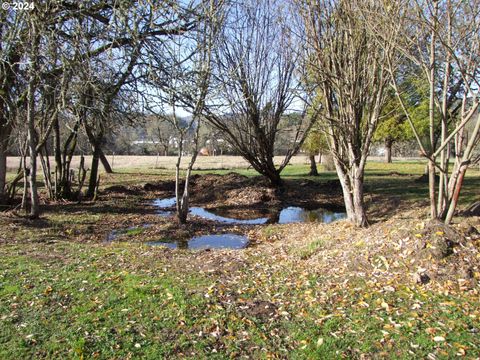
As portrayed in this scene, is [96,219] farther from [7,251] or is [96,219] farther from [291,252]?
[291,252]

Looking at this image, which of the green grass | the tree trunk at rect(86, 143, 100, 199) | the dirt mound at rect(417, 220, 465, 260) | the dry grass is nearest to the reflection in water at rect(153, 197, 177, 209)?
the tree trunk at rect(86, 143, 100, 199)

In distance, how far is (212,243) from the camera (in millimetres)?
8992

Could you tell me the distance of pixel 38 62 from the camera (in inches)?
353

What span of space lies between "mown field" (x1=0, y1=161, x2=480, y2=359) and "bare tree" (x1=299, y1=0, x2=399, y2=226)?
58.6 inches

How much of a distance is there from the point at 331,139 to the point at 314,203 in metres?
7.04

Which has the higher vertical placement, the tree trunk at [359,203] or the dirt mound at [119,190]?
the tree trunk at [359,203]

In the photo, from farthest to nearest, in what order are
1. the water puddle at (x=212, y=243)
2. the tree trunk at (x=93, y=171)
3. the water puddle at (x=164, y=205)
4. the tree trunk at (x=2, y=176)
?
the tree trunk at (x=93, y=171)
the water puddle at (x=164, y=205)
the tree trunk at (x=2, y=176)
the water puddle at (x=212, y=243)

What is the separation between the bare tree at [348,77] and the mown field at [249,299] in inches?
58.6

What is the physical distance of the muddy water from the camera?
12.2 m

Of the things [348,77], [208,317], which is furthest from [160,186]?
[208,317]

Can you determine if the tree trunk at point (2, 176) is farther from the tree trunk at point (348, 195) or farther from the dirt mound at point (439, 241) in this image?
the dirt mound at point (439, 241)
